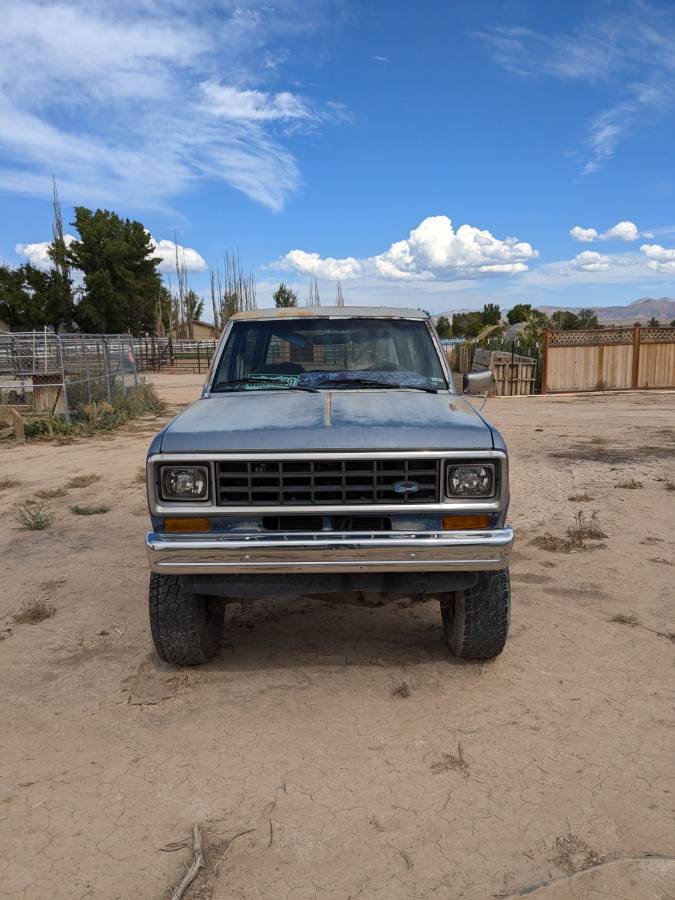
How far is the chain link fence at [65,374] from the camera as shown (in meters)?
14.6

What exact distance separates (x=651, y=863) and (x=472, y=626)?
1.37 meters

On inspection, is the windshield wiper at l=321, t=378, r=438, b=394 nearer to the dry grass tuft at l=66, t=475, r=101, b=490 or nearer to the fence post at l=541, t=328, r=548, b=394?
the dry grass tuft at l=66, t=475, r=101, b=490

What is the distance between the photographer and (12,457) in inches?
452

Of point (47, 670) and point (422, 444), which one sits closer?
point (422, 444)

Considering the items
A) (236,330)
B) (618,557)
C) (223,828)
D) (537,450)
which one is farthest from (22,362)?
(223,828)

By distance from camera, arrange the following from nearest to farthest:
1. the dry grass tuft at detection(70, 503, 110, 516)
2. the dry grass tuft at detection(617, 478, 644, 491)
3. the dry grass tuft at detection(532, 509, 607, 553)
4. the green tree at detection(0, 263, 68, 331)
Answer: the dry grass tuft at detection(532, 509, 607, 553), the dry grass tuft at detection(70, 503, 110, 516), the dry grass tuft at detection(617, 478, 644, 491), the green tree at detection(0, 263, 68, 331)

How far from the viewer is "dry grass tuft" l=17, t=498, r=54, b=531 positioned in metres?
6.90

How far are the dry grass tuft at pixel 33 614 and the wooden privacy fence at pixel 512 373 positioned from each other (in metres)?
17.2

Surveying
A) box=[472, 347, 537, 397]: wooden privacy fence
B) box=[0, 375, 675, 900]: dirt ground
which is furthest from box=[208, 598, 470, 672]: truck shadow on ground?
box=[472, 347, 537, 397]: wooden privacy fence

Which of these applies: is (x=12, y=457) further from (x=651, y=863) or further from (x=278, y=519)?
(x=651, y=863)

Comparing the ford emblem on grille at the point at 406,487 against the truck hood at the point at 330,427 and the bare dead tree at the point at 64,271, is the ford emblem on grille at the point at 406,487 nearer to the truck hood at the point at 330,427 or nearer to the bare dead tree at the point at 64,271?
the truck hood at the point at 330,427

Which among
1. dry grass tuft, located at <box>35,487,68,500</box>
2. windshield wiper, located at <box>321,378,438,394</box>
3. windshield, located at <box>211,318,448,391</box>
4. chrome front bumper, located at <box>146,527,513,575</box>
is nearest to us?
chrome front bumper, located at <box>146,527,513,575</box>

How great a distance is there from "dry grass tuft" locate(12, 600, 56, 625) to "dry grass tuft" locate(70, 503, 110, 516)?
105 inches

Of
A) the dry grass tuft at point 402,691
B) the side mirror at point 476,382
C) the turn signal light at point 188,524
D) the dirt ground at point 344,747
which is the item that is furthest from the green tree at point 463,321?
the turn signal light at point 188,524
